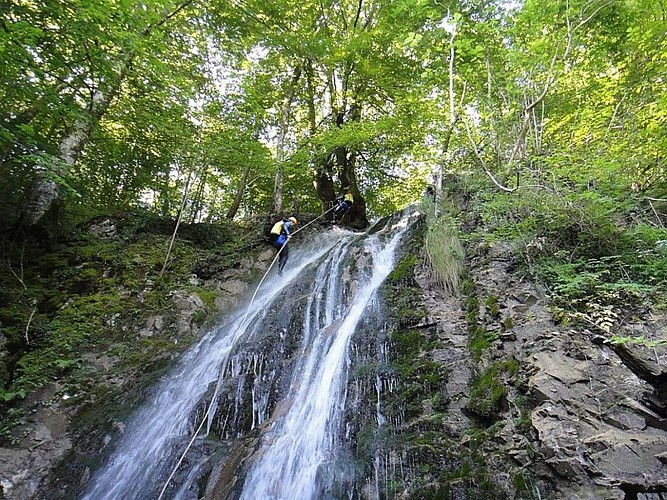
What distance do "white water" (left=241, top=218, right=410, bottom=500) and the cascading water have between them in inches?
0.4

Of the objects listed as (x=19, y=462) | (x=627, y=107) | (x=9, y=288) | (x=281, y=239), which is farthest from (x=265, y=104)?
(x=19, y=462)

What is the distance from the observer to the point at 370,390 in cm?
432

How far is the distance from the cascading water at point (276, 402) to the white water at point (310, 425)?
0.04ft

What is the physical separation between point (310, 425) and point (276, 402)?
78cm

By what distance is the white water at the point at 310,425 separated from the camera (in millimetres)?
3705

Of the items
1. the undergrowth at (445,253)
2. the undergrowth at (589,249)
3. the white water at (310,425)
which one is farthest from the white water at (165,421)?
the undergrowth at (589,249)

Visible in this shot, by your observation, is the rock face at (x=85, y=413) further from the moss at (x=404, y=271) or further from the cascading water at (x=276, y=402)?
the moss at (x=404, y=271)

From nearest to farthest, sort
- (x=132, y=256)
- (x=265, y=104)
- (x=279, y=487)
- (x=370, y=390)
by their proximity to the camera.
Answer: (x=279, y=487)
(x=370, y=390)
(x=132, y=256)
(x=265, y=104)

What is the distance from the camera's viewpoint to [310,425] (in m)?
4.20

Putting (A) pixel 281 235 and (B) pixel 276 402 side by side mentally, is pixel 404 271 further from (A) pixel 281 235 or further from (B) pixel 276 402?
(A) pixel 281 235

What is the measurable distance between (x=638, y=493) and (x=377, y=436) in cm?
213

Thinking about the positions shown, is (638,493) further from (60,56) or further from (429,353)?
(60,56)

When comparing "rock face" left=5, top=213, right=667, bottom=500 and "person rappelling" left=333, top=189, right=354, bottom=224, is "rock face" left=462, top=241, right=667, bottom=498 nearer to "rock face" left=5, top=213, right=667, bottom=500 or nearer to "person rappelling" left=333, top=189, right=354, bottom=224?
"rock face" left=5, top=213, right=667, bottom=500

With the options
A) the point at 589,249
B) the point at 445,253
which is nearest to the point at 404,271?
the point at 445,253
